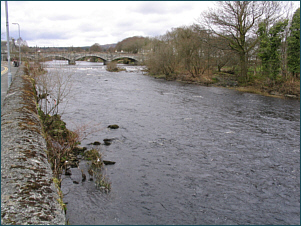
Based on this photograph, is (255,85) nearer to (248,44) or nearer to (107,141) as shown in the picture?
(248,44)

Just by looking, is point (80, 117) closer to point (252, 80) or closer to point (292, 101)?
point (292, 101)

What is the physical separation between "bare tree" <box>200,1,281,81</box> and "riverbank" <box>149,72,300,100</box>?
2005 millimetres

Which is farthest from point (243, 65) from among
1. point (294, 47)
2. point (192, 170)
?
point (192, 170)

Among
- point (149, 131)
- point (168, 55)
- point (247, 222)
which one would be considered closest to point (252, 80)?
point (168, 55)

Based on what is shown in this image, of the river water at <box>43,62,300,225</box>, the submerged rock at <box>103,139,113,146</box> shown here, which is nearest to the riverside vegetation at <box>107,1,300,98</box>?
the river water at <box>43,62,300,225</box>

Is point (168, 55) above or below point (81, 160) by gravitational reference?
above

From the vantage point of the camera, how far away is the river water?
6.73 meters

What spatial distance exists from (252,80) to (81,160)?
28.3m

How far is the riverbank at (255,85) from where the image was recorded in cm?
2580

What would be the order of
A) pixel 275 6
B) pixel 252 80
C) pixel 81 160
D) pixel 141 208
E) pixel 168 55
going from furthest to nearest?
pixel 168 55 < pixel 252 80 < pixel 275 6 < pixel 81 160 < pixel 141 208

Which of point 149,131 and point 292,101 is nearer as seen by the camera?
point 149,131

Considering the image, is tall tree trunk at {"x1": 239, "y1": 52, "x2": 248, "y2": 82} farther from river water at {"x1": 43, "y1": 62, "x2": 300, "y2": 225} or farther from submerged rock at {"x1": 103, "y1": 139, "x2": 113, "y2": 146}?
submerged rock at {"x1": 103, "y1": 139, "x2": 113, "y2": 146}

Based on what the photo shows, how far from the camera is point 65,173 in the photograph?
8.57 meters

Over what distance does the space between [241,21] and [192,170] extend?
27701 mm
